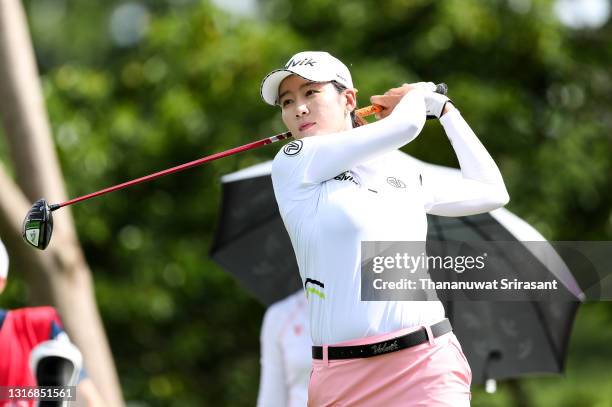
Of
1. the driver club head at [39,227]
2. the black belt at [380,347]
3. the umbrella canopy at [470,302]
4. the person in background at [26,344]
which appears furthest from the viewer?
the umbrella canopy at [470,302]

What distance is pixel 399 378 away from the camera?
350cm

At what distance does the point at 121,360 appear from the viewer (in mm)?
12148

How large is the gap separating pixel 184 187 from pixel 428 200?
8.05m

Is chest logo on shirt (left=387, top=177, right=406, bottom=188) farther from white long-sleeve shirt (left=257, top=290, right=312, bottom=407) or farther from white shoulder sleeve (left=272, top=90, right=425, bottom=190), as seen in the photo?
white long-sleeve shirt (left=257, top=290, right=312, bottom=407)

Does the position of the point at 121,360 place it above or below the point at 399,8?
below

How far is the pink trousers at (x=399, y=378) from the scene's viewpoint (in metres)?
3.49

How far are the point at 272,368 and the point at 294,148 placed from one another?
224 centimetres

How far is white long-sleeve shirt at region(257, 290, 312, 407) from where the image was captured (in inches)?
220

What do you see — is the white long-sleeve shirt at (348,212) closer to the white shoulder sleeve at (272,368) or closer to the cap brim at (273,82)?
the cap brim at (273,82)

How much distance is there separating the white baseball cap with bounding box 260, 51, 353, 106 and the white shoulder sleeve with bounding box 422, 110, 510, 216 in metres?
0.43

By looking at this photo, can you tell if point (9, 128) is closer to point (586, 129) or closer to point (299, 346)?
point (299, 346)

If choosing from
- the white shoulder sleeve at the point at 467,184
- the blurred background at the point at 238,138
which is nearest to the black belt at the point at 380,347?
the white shoulder sleeve at the point at 467,184

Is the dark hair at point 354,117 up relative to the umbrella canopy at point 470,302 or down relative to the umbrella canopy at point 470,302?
up

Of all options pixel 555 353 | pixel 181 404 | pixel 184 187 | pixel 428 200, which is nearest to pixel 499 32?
pixel 184 187
